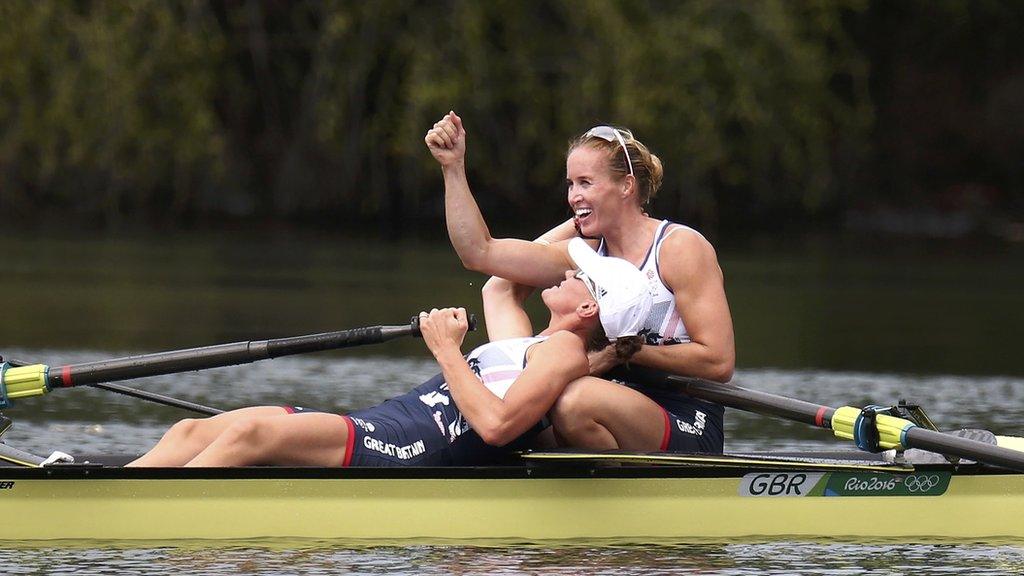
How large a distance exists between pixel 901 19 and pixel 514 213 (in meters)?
9.77

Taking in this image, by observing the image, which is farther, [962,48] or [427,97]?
[962,48]

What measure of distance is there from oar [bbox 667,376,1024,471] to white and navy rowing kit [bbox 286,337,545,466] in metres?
0.66

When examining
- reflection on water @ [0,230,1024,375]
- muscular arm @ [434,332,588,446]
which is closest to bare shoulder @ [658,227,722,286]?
muscular arm @ [434,332,588,446]


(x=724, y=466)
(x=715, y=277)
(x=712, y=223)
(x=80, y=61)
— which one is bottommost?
(x=724, y=466)

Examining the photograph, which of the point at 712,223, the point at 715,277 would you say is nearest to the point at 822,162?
the point at 712,223

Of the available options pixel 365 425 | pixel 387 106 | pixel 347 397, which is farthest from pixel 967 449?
pixel 387 106

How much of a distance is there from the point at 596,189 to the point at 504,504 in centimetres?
123

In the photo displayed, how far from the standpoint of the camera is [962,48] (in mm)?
32812

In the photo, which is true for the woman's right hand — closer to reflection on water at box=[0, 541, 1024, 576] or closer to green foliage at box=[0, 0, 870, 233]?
reflection on water at box=[0, 541, 1024, 576]

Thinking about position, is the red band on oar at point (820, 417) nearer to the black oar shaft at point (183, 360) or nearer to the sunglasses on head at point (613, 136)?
the sunglasses on head at point (613, 136)

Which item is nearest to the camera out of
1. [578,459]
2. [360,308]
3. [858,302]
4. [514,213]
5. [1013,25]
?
[578,459]

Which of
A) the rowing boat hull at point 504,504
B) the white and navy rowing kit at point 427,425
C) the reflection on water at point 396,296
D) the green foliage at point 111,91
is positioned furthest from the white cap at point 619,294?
the green foliage at point 111,91

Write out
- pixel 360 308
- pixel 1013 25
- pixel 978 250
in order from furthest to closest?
1. pixel 1013 25
2. pixel 978 250
3. pixel 360 308

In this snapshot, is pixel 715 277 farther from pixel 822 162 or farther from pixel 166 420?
pixel 822 162
